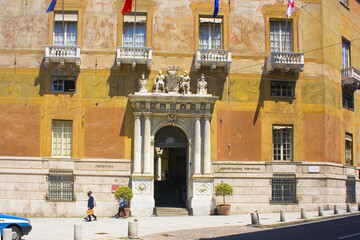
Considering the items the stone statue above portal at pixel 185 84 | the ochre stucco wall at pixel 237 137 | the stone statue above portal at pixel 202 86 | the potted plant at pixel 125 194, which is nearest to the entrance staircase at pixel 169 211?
the potted plant at pixel 125 194

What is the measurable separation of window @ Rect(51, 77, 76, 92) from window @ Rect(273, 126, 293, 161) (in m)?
13.5

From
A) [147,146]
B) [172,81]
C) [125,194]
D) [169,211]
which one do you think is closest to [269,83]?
[172,81]

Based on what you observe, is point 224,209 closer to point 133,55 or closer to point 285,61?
point 285,61

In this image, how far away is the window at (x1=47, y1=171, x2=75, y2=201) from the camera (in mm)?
30906

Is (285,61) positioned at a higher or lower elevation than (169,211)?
higher

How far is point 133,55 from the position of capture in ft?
103

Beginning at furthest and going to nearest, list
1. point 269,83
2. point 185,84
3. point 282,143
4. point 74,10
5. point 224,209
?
point 269,83 < point 282,143 < point 74,10 < point 185,84 < point 224,209

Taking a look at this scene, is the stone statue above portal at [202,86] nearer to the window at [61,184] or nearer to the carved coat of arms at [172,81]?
the carved coat of arms at [172,81]

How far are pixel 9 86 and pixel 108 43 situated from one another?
6.86 m

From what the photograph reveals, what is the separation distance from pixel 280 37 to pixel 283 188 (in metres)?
10.1

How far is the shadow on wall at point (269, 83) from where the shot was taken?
3278 centimetres

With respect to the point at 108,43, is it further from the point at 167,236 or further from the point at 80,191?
the point at 167,236

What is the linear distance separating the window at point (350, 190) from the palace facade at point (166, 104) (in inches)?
45.9

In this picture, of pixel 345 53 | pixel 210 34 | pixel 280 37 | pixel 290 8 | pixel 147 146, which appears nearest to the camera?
pixel 147 146
